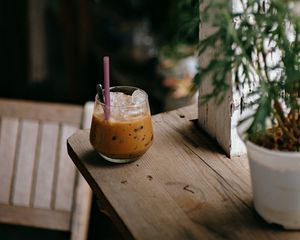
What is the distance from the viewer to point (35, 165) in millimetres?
2443

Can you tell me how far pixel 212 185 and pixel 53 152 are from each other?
1.12m

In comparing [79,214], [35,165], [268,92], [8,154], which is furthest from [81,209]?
[268,92]

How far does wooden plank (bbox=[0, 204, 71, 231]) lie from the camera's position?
7.85ft

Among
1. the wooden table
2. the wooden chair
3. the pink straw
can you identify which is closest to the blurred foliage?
the wooden table

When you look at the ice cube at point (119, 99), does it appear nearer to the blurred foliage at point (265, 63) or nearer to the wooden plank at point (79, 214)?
the blurred foliage at point (265, 63)

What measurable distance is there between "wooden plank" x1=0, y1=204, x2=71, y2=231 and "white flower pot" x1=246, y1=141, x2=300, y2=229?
122 centimetres

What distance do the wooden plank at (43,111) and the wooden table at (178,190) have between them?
0.72 metres

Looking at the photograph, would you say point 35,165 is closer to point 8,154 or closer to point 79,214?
point 8,154

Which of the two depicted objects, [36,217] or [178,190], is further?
[36,217]

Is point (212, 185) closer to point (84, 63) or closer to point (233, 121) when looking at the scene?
point (233, 121)

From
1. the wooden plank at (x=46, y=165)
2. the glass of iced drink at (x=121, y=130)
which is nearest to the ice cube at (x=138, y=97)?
the glass of iced drink at (x=121, y=130)

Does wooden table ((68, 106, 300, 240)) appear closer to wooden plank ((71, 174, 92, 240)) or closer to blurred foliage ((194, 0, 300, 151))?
blurred foliage ((194, 0, 300, 151))

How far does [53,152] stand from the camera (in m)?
2.43

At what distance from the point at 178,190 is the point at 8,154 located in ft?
3.93
